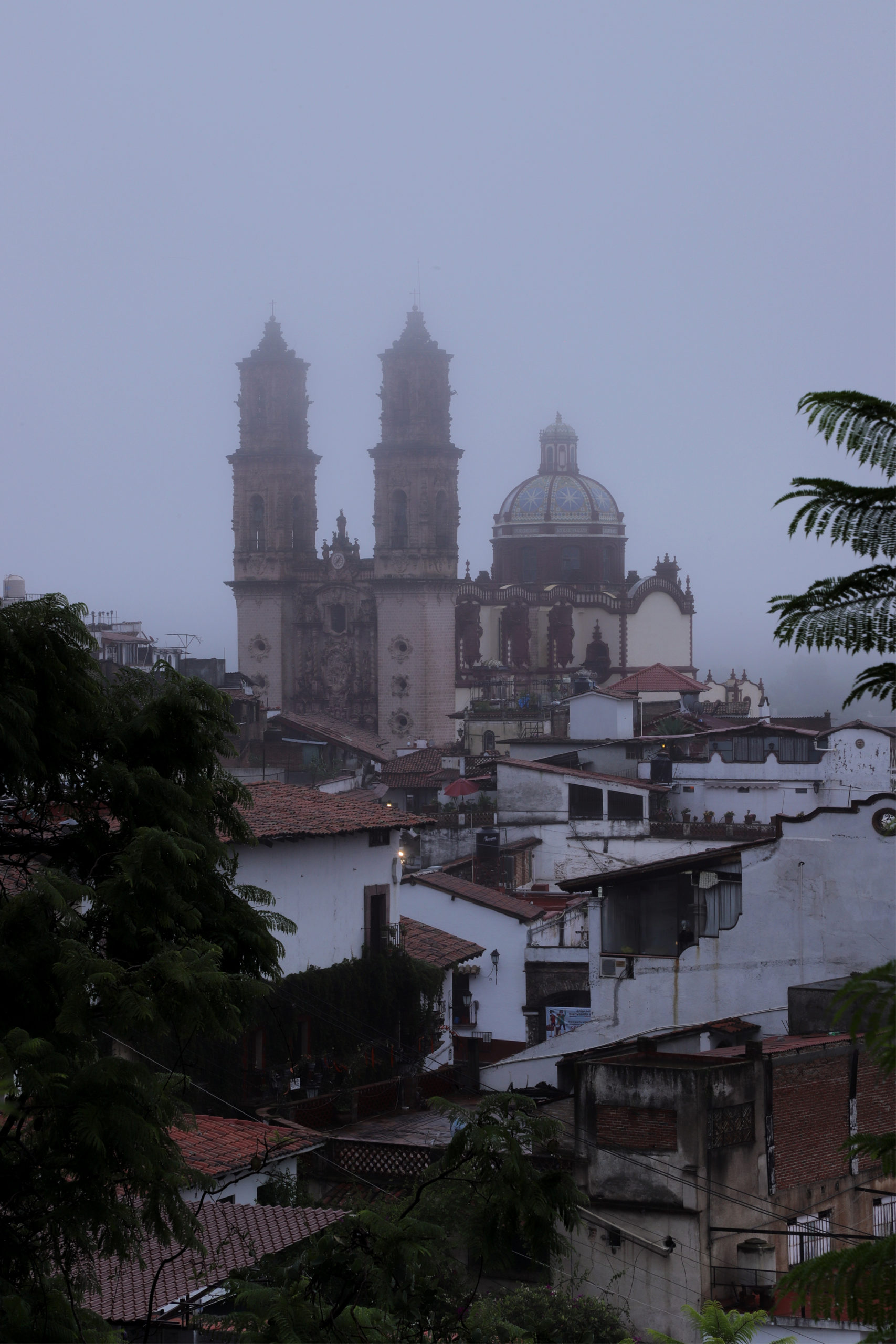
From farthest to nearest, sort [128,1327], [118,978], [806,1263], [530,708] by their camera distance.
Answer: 1. [530,708]
2. [128,1327]
3. [118,978]
4. [806,1263]

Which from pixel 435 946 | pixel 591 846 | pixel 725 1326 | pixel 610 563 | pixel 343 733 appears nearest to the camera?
pixel 725 1326

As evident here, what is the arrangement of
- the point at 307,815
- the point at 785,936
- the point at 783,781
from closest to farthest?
the point at 785,936 → the point at 307,815 → the point at 783,781

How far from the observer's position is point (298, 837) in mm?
22562

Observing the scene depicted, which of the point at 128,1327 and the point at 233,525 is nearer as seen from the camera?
the point at 128,1327

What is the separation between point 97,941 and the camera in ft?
27.2

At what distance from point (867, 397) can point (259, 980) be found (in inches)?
209

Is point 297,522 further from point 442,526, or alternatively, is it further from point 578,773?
point 578,773

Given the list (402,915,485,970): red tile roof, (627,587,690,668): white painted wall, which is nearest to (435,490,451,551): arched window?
(627,587,690,668): white painted wall

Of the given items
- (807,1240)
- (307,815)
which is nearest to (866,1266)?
(807,1240)

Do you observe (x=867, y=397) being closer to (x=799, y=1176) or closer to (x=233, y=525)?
(x=799, y=1176)

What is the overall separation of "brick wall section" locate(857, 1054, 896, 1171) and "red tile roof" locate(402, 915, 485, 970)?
9.39 meters

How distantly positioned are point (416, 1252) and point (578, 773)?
3160 cm

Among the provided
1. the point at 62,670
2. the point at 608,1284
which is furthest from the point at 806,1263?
the point at 608,1284

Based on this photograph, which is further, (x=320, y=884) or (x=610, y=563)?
(x=610, y=563)
